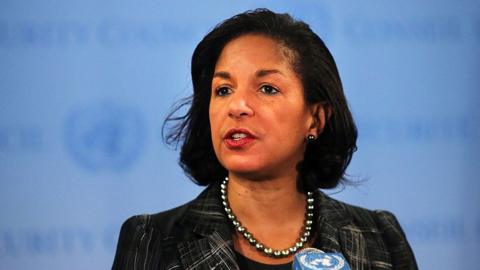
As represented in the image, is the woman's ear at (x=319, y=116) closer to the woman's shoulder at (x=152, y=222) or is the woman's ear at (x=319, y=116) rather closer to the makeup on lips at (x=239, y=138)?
the makeup on lips at (x=239, y=138)

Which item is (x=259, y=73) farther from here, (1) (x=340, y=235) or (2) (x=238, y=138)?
(1) (x=340, y=235)

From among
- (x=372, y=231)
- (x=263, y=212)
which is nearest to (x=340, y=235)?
(x=372, y=231)

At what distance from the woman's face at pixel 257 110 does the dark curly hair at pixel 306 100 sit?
0.12ft

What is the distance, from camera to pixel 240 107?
5.32 ft

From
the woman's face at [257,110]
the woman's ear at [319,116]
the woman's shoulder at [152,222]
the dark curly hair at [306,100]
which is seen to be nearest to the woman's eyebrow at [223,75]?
the woman's face at [257,110]

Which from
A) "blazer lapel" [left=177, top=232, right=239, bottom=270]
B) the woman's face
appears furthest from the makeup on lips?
"blazer lapel" [left=177, top=232, right=239, bottom=270]

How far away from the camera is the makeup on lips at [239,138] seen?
1626 mm

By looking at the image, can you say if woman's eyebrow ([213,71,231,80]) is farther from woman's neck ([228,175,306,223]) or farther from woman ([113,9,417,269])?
woman's neck ([228,175,306,223])

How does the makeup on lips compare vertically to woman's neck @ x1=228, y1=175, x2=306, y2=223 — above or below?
above

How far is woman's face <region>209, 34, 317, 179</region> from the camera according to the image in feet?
5.36

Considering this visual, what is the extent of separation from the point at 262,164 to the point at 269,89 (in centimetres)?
18

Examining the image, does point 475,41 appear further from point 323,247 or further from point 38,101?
point 38,101

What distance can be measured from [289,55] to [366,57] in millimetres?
738

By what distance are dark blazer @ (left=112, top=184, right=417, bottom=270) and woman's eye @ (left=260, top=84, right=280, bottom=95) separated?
0.96ft
